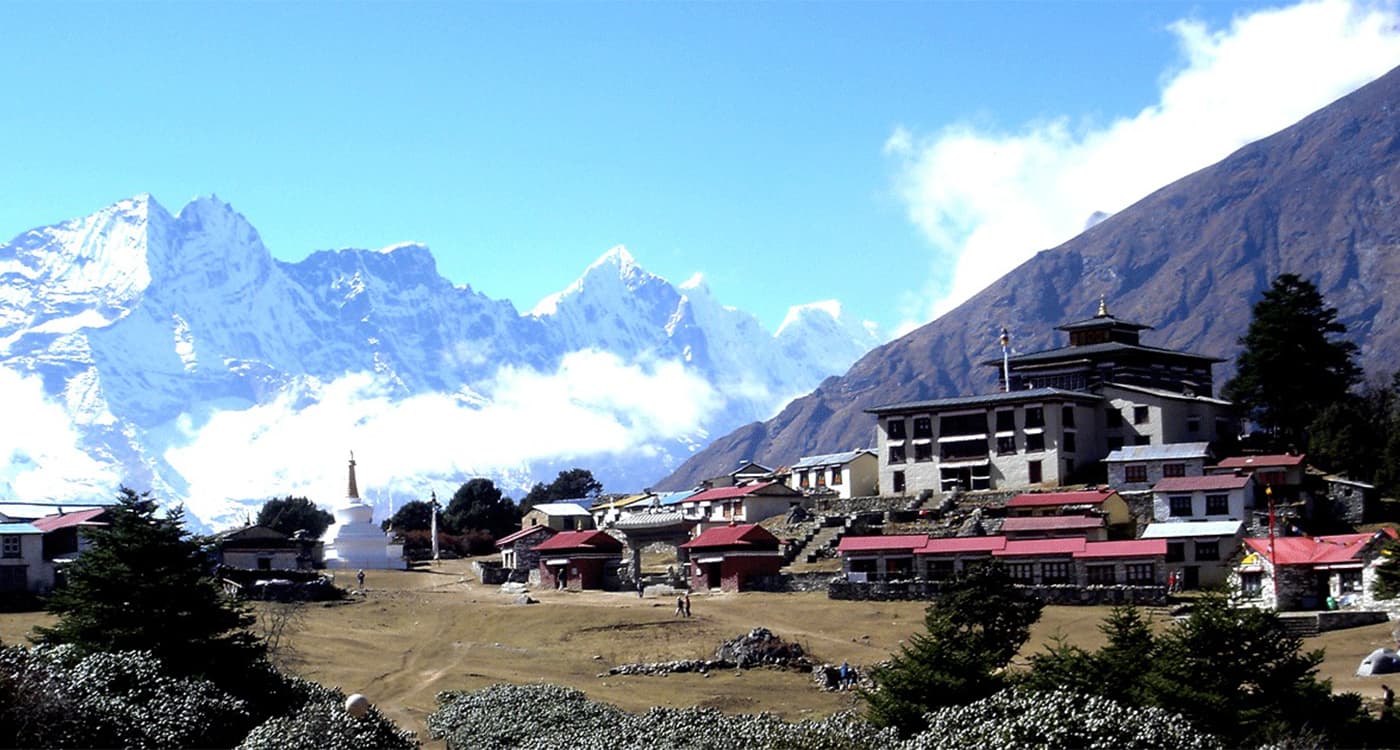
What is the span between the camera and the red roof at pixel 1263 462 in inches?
3334

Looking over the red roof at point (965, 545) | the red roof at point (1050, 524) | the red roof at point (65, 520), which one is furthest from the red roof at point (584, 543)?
the red roof at point (65, 520)

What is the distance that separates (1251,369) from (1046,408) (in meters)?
13.2

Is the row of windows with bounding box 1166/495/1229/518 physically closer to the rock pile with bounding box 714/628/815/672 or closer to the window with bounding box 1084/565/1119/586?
the window with bounding box 1084/565/1119/586

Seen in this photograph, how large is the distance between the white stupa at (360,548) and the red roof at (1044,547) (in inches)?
1793

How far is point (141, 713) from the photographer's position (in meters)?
41.6

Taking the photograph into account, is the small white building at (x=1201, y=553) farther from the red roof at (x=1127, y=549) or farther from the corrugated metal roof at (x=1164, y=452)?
the corrugated metal roof at (x=1164, y=452)

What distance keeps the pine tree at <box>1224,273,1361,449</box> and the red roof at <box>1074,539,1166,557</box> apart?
26172 millimetres

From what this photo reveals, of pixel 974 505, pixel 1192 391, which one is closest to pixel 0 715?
Answer: pixel 974 505

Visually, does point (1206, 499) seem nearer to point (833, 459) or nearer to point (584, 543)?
point (584, 543)

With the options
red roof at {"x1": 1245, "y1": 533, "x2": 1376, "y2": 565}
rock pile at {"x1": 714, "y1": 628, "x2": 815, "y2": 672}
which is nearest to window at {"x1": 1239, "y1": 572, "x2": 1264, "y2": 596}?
red roof at {"x1": 1245, "y1": 533, "x2": 1376, "y2": 565}

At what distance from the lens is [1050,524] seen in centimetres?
8312

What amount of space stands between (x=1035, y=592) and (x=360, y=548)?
50394mm

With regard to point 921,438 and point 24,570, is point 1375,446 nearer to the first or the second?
point 921,438

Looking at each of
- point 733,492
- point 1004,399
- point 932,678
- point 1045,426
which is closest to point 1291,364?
point 1045,426
